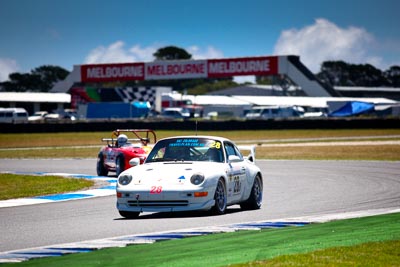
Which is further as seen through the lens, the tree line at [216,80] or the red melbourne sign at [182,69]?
the tree line at [216,80]

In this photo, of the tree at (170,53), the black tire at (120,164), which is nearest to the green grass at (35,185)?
the black tire at (120,164)

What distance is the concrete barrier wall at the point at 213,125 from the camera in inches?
2350

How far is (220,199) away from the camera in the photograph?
13680mm

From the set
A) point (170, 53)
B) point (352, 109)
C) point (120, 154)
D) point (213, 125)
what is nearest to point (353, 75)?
point (170, 53)

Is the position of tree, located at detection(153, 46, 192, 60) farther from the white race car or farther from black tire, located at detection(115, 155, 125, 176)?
the white race car

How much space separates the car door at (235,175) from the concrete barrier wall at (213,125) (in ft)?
144

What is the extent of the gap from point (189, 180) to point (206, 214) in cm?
69

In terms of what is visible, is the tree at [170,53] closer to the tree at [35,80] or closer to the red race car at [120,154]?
the tree at [35,80]

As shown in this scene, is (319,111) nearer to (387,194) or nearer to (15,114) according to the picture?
(15,114)

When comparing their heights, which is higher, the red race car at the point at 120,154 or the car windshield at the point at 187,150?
the car windshield at the point at 187,150

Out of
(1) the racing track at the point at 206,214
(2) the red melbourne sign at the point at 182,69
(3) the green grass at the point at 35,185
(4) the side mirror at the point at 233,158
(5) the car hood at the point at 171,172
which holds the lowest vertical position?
(3) the green grass at the point at 35,185

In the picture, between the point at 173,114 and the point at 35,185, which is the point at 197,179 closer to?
the point at 35,185

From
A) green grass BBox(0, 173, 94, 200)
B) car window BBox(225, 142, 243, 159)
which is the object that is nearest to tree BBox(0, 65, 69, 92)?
green grass BBox(0, 173, 94, 200)

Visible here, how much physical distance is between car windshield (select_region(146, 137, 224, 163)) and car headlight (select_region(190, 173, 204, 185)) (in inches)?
38.2
